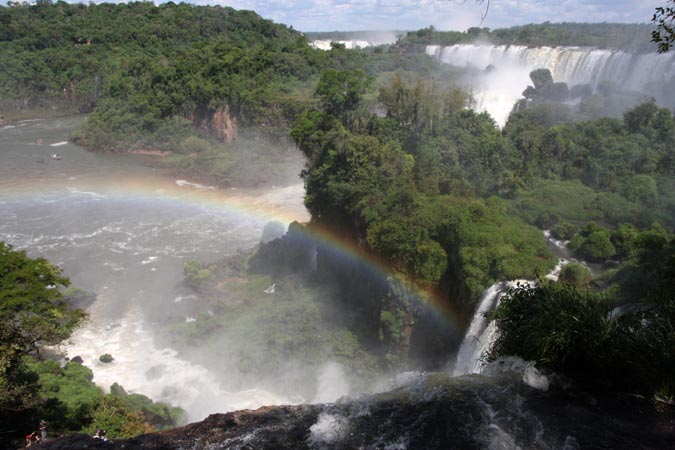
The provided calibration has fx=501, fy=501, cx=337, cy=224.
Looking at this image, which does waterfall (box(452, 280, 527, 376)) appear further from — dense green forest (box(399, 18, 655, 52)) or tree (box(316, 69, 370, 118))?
dense green forest (box(399, 18, 655, 52))

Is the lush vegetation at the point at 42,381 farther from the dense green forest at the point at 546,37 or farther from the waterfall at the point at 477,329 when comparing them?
the dense green forest at the point at 546,37

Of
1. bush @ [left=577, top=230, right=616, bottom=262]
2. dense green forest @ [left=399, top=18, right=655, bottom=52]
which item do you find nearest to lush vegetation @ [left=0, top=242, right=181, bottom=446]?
bush @ [left=577, top=230, right=616, bottom=262]

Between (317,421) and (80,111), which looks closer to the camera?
(317,421)

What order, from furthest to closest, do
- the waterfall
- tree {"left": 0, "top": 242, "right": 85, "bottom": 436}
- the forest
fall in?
the waterfall < tree {"left": 0, "top": 242, "right": 85, "bottom": 436} < the forest

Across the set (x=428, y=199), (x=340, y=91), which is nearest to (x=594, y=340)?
(x=428, y=199)

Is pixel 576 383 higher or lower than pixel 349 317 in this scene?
higher

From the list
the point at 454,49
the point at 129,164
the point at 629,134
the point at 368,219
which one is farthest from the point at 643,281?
the point at 454,49

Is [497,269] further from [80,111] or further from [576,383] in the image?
[80,111]

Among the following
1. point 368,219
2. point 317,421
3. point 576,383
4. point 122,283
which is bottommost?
point 122,283
